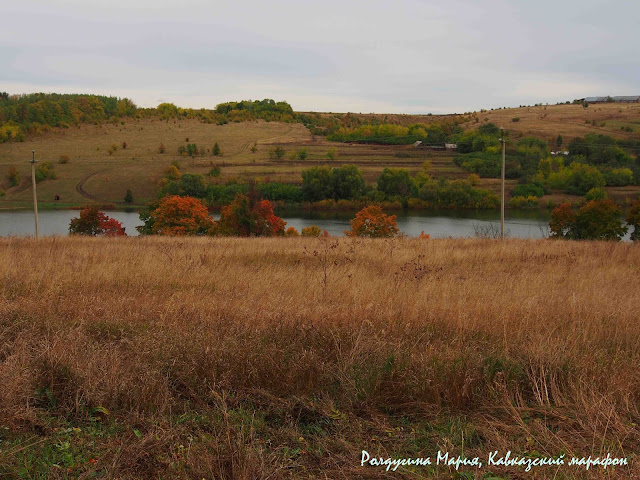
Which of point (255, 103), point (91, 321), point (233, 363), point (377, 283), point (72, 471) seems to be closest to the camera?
point (72, 471)

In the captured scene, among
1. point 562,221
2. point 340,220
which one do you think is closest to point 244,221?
point 562,221

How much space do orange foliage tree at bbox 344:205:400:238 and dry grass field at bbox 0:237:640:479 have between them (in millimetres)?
31809

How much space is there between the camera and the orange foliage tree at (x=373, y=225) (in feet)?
131

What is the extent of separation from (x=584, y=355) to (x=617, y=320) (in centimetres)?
136

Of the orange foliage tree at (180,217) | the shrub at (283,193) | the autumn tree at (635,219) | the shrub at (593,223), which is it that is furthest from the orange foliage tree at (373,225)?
the shrub at (283,193)

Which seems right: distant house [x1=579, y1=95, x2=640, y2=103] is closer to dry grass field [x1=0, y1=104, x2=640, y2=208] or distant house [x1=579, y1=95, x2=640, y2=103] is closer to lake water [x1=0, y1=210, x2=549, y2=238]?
dry grass field [x1=0, y1=104, x2=640, y2=208]

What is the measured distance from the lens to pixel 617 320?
16.8 feet

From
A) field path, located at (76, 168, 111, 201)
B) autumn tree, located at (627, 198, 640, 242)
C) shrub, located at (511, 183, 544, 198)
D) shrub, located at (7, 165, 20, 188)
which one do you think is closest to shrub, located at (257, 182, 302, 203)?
field path, located at (76, 168, 111, 201)

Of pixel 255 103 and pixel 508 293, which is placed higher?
pixel 255 103

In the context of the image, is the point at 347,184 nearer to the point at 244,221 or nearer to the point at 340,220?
the point at 340,220

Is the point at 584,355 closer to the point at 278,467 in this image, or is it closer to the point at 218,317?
the point at 278,467

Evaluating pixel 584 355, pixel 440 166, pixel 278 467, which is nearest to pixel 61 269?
pixel 278 467

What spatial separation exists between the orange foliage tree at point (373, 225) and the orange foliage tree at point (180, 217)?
44.6 feet

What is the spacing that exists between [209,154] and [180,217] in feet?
244
